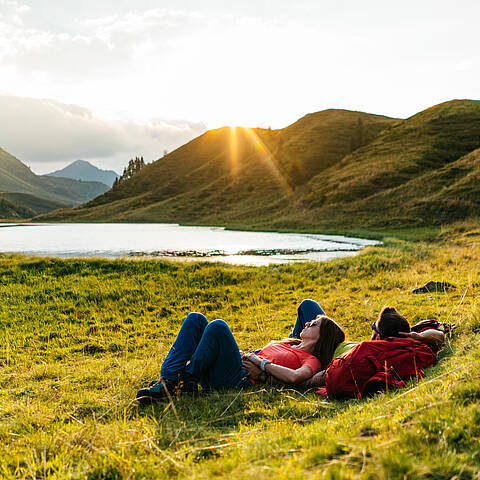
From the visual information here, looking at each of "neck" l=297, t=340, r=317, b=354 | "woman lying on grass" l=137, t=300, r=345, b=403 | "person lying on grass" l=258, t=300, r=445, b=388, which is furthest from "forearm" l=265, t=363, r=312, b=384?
"neck" l=297, t=340, r=317, b=354

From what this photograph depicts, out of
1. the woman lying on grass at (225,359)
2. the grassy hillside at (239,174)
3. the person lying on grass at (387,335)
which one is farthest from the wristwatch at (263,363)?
the grassy hillside at (239,174)

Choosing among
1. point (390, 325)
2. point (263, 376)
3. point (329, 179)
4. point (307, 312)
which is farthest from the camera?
point (329, 179)

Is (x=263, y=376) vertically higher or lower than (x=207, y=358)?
lower

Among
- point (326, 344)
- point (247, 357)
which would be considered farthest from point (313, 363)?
point (247, 357)

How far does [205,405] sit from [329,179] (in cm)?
7549

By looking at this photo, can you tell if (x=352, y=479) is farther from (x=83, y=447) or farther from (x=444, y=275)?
Result: (x=444, y=275)

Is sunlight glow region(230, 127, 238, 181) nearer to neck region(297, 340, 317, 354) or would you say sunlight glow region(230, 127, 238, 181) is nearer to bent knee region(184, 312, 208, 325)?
bent knee region(184, 312, 208, 325)

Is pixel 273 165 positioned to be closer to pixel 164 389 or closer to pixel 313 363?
pixel 313 363

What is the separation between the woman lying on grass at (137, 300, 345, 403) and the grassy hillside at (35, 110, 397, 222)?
6720 cm

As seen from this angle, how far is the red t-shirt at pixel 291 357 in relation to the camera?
18.1 feet

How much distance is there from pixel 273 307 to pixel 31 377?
7.42 metres

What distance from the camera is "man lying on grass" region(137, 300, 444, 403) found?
17.5 feet

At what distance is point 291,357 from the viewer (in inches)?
220

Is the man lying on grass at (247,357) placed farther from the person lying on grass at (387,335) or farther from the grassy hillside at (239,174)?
the grassy hillside at (239,174)
